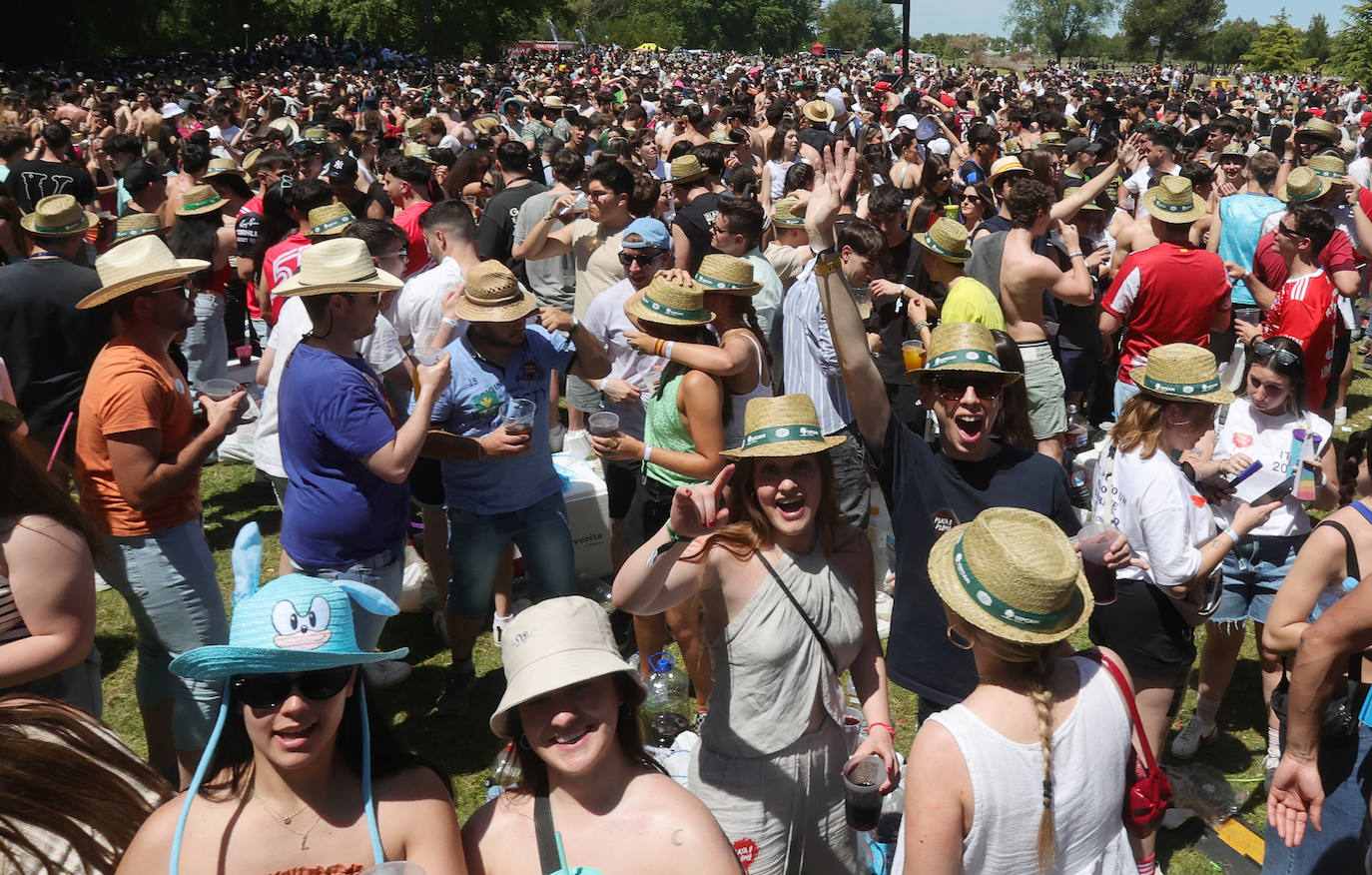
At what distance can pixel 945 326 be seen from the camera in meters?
3.34

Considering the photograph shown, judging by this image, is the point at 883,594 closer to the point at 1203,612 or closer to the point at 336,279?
the point at 1203,612

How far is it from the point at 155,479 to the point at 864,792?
2.58 m

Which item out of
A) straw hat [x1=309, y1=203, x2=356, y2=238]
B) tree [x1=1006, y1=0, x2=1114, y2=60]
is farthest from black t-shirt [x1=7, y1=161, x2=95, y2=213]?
tree [x1=1006, y1=0, x2=1114, y2=60]

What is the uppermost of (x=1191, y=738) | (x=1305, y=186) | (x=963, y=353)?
(x=963, y=353)

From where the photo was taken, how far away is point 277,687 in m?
1.97

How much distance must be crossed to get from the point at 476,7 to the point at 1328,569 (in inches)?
2452

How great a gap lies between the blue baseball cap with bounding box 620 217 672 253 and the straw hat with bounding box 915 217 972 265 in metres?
1.49

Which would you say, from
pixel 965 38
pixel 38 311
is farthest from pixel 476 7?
pixel 965 38

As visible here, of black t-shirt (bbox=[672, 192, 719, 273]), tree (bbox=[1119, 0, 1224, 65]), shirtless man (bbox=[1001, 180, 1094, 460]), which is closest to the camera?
shirtless man (bbox=[1001, 180, 1094, 460])

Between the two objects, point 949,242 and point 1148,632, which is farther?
point 949,242

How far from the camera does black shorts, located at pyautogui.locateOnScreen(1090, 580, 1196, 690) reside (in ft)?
11.2

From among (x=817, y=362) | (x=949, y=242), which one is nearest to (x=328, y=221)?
(x=817, y=362)

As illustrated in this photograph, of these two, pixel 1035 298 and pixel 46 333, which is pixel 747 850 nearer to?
pixel 1035 298

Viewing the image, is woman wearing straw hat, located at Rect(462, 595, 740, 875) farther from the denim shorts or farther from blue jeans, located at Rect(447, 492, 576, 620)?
the denim shorts
